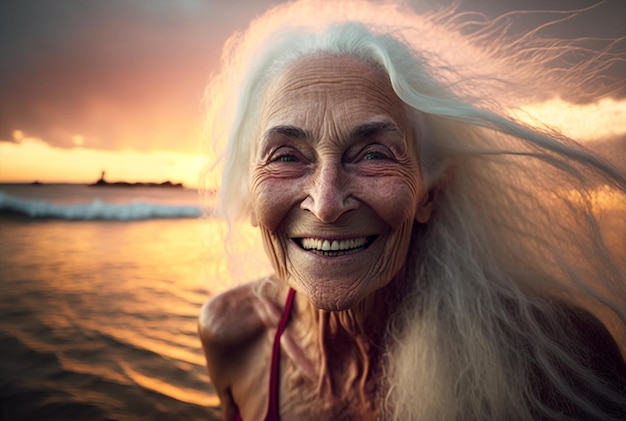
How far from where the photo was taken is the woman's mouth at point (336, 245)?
3.32ft

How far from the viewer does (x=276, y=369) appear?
1368 millimetres

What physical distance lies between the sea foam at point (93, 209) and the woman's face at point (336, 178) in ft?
16.4

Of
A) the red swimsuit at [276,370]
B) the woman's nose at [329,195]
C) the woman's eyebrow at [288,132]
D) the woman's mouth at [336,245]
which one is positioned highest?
the woman's eyebrow at [288,132]

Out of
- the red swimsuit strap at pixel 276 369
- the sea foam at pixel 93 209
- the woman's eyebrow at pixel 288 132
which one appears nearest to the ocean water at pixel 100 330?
the red swimsuit strap at pixel 276 369

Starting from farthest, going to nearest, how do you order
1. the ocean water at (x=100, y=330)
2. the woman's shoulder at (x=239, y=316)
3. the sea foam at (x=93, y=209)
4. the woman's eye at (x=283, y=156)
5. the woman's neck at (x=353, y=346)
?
the sea foam at (x=93, y=209) < the ocean water at (x=100, y=330) < the woman's shoulder at (x=239, y=316) < the woman's neck at (x=353, y=346) < the woman's eye at (x=283, y=156)

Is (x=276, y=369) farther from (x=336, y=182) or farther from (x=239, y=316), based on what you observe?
(x=336, y=182)

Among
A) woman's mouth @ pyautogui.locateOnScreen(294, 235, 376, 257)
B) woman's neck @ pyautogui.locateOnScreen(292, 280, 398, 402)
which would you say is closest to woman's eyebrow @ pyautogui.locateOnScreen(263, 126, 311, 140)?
woman's mouth @ pyautogui.locateOnScreen(294, 235, 376, 257)

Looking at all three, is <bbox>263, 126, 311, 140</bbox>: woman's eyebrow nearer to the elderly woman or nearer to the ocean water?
the elderly woman

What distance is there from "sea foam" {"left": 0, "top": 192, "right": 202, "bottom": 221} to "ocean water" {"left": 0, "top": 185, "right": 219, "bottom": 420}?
1.60m

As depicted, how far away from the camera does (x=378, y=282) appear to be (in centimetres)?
105

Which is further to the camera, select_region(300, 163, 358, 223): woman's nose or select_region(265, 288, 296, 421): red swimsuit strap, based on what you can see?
select_region(265, 288, 296, 421): red swimsuit strap

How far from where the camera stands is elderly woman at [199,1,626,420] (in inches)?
39.9

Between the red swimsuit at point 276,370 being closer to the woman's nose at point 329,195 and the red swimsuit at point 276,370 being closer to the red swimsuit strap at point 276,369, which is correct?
the red swimsuit strap at point 276,369

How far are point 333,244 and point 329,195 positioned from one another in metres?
0.15
